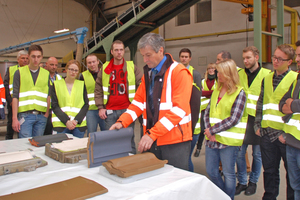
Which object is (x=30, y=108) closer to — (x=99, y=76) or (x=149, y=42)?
(x=99, y=76)

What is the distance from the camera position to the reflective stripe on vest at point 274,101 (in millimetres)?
2271

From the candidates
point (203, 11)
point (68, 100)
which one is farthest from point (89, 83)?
point (203, 11)

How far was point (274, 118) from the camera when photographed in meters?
2.31

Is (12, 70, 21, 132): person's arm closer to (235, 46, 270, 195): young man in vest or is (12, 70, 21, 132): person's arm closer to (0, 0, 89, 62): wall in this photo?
(235, 46, 270, 195): young man in vest

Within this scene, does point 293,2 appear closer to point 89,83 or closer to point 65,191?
point 89,83

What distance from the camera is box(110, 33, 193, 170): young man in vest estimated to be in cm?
176

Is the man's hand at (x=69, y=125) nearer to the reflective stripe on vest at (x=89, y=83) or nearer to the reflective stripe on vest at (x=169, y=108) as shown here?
the reflective stripe on vest at (x=89, y=83)

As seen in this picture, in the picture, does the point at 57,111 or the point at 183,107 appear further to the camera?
the point at 57,111

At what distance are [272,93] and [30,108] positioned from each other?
2630 mm

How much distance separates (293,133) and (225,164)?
24.8 inches

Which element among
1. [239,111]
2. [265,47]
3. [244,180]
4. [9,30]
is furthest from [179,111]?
[9,30]

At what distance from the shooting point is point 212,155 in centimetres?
236

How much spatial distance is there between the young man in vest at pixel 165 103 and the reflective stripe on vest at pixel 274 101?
3.04 feet

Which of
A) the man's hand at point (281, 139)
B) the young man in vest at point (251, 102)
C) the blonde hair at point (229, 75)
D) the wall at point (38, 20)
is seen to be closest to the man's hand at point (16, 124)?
the blonde hair at point (229, 75)
